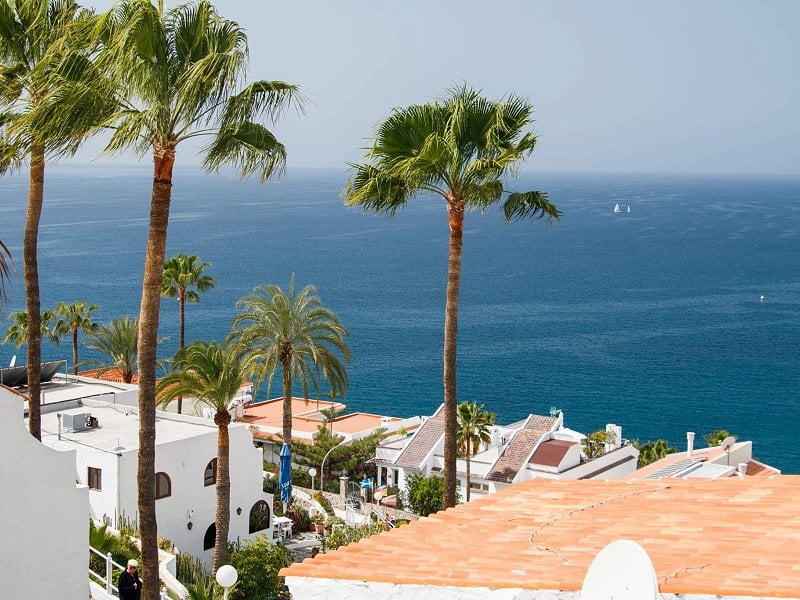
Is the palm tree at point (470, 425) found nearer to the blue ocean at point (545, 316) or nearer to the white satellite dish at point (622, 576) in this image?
the blue ocean at point (545, 316)

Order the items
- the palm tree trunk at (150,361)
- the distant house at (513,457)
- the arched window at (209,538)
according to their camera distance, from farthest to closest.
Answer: the distant house at (513,457) < the arched window at (209,538) < the palm tree trunk at (150,361)

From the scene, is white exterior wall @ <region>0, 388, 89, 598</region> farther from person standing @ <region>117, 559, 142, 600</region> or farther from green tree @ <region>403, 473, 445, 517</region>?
green tree @ <region>403, 473, 445, 517</region>

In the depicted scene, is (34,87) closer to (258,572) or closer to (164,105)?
(164,105)

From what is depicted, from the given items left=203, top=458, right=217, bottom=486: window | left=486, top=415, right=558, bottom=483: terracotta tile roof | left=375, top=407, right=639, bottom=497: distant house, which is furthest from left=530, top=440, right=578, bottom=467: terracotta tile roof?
left=203, top=458, right=217, bottom=486: window

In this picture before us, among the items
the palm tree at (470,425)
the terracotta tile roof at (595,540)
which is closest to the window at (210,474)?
the palm tree at (470,425)

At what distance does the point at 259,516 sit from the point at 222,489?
6138mm

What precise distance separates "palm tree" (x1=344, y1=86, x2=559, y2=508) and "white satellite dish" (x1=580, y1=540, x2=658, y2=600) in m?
11.4

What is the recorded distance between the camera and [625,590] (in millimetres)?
6633

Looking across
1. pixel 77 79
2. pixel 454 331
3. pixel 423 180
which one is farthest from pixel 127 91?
pixel 454 331

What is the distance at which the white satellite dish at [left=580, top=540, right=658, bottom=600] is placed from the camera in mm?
6504

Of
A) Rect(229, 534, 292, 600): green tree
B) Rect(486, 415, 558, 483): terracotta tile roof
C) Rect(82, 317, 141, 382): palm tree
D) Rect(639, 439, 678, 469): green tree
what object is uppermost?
Rect(82, 317, 141, 382): palm tree

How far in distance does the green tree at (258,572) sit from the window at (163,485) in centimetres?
367

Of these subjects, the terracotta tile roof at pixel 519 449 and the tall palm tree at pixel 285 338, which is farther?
the terracotta tile roof at pixel 519 449

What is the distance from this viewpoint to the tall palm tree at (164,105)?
43.0 ft
